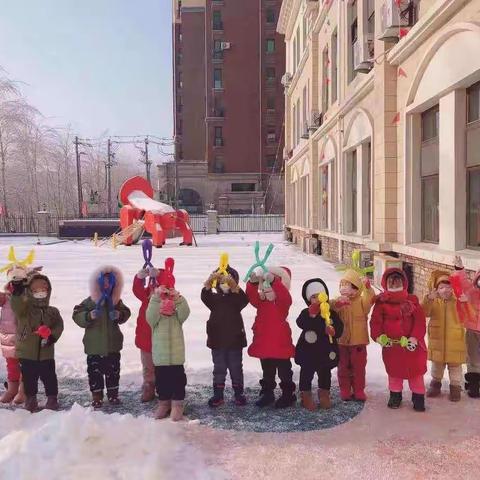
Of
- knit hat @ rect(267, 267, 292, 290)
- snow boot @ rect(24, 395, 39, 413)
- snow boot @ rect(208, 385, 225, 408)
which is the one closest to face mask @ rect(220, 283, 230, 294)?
knit hat @ rect(267, 267, 292, 290)

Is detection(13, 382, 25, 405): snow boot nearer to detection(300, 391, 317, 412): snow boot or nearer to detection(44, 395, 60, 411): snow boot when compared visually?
detection(44, 395, 60, 411): snow boot

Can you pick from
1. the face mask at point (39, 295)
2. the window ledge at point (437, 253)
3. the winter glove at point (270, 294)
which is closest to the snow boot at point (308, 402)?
the winter glove at point (270, 294)

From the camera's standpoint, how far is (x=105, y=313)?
4.70 metres

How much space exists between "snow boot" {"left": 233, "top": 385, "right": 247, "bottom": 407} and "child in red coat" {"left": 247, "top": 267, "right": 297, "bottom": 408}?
13 cm

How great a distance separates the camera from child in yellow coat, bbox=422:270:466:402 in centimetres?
465

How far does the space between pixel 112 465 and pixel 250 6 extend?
56571mm

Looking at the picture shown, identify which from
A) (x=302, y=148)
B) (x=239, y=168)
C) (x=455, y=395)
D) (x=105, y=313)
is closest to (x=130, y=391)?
(x=105, y=313)

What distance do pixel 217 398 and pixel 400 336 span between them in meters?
1.74

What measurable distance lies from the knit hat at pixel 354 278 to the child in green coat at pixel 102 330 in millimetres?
2070

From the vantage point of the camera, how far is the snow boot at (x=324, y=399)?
4.57 meters

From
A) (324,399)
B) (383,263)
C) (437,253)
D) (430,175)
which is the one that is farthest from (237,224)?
(324,399)

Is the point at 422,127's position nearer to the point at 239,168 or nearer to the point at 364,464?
the point at 364,464

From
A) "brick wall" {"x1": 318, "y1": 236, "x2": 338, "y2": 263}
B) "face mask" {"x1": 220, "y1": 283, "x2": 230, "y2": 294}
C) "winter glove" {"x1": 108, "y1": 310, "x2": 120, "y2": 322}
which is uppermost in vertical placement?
"face mask" {"x1": 220, "y1": 283, "x2": 230, "y2": 294}

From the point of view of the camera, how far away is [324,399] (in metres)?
4.58
